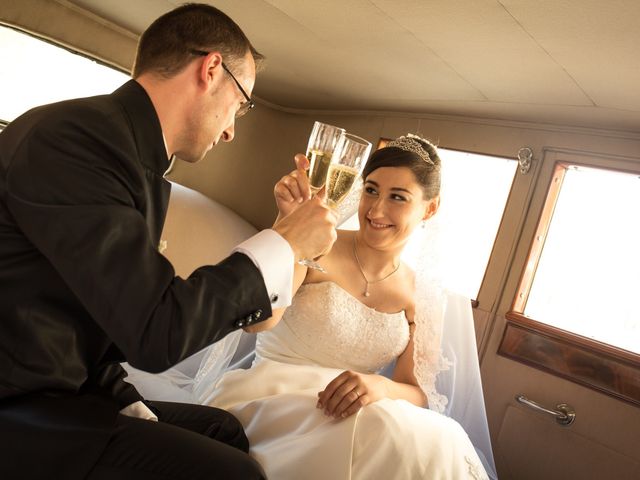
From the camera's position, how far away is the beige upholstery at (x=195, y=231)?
206 inches

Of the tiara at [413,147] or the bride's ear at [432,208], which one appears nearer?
the tiara at [413,147]

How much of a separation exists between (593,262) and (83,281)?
338 cm

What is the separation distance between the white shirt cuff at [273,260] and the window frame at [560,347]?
2.78 m

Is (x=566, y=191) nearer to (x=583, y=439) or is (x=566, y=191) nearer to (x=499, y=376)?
(x=499, y=376)

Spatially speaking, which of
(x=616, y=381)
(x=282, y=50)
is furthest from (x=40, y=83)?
(x=616, y=381)

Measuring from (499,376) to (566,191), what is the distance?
132 centimetres

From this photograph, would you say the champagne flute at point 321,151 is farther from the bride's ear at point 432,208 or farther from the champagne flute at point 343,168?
the bride's ear at point 432,208

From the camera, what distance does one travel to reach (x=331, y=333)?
232 centimetres

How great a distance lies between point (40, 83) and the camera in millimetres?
4504

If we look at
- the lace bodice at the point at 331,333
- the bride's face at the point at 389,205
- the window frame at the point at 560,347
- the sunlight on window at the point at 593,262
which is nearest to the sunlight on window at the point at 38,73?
the bride's face at the point at 389,205

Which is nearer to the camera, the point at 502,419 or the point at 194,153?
the point at 194,153

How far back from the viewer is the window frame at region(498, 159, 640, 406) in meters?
3.20

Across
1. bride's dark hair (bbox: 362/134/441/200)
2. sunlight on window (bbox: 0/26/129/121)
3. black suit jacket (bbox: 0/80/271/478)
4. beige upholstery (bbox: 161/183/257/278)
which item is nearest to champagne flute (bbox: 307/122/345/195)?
black suit jacket (bbox: 0/80/271/478)

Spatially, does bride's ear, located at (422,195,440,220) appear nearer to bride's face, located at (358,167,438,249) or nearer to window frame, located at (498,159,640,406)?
bride's face, located at (358,167,438,249)
